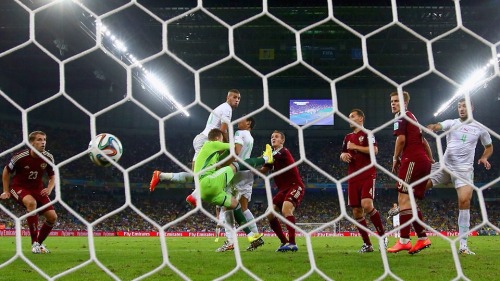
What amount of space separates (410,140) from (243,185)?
6.84 ft

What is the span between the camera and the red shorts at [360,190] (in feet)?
16.0

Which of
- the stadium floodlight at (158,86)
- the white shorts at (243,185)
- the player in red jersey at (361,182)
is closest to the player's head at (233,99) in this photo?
the player in red jersey at (361,182)

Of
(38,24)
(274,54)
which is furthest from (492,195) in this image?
(38,24)

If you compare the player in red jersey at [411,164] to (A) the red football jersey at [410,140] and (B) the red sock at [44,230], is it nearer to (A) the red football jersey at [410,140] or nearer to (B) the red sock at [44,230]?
(A) the red football jersey at [410,140]

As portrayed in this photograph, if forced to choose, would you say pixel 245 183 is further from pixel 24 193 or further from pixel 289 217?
pixel 24 193

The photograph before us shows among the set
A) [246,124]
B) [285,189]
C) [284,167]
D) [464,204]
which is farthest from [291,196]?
[464,204]

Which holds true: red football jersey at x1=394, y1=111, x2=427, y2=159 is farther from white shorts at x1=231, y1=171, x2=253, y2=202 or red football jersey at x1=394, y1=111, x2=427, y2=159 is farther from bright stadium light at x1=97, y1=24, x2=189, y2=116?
bright stadium light at x1=97, y1=24, x2=189, y2=116

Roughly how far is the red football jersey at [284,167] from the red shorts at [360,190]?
0.63 meters

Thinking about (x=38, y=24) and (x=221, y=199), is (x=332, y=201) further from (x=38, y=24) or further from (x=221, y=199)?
(x=221, y=199)

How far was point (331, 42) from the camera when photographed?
2217cm

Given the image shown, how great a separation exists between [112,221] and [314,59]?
11.8 metres

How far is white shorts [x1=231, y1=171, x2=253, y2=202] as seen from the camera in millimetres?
5624

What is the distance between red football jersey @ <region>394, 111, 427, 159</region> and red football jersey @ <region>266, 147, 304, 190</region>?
1244 millimetres

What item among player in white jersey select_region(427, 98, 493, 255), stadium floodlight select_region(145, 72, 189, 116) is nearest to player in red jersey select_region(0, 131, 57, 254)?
player in white jersey select_region(427, 98, 493, 255)
